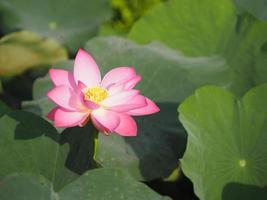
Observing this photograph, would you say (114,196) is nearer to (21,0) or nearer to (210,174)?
(210,174)

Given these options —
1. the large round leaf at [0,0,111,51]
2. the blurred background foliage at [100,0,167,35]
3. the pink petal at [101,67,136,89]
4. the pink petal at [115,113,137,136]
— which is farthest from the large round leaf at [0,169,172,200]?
the blurred background foliage at [100,0,167,35]

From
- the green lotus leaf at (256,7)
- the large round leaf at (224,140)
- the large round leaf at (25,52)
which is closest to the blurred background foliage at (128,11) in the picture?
the large round leaf at (25,52)

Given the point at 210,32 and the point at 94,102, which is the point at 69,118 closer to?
the point at 94,102

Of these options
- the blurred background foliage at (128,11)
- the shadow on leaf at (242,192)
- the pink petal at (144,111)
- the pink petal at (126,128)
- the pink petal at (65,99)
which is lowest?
the blurred background foliage at (128,11)

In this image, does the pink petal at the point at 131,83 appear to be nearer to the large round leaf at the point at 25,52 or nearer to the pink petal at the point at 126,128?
the pink petal at the point at 126,128

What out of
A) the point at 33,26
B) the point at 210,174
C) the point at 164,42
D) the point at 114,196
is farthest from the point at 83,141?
the point at 33,26
